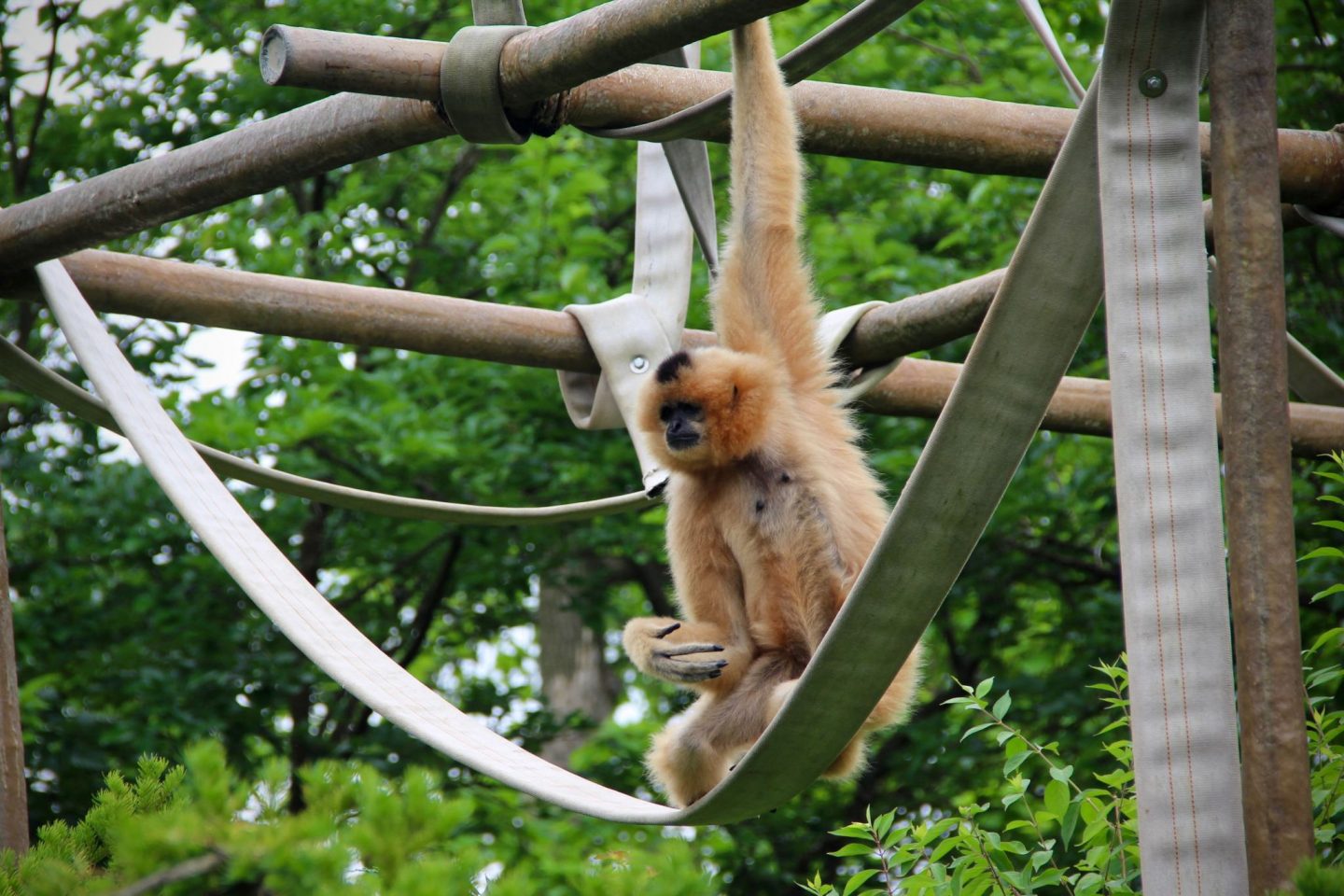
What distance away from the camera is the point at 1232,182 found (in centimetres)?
203

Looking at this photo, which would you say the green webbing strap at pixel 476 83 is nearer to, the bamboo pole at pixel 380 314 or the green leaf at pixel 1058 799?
the bamboo pole at pixel 380 314

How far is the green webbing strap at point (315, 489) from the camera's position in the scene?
4117 mm

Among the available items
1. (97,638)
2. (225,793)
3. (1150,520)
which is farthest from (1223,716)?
(97,638)

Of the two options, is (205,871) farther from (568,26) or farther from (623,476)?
(623,476)

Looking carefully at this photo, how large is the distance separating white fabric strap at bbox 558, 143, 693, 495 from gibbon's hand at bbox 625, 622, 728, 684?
77cm

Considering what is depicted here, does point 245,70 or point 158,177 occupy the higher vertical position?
point 245,70

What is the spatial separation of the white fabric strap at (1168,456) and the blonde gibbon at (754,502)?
1585 mm

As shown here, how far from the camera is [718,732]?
3.75 meters

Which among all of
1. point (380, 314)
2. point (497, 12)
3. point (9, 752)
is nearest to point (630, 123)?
point (497, 12)

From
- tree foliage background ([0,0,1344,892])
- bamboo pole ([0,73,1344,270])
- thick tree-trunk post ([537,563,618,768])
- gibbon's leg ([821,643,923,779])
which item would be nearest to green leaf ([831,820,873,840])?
gibbon's leg ([821,643,923,779])

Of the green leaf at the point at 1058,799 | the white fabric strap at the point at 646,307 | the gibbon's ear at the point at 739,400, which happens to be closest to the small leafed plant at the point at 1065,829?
the green leaf at the point at 1058,799

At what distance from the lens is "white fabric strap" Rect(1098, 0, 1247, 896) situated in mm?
1835

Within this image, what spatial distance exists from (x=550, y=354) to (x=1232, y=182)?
103 inches

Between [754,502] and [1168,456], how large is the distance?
79.8 inches
